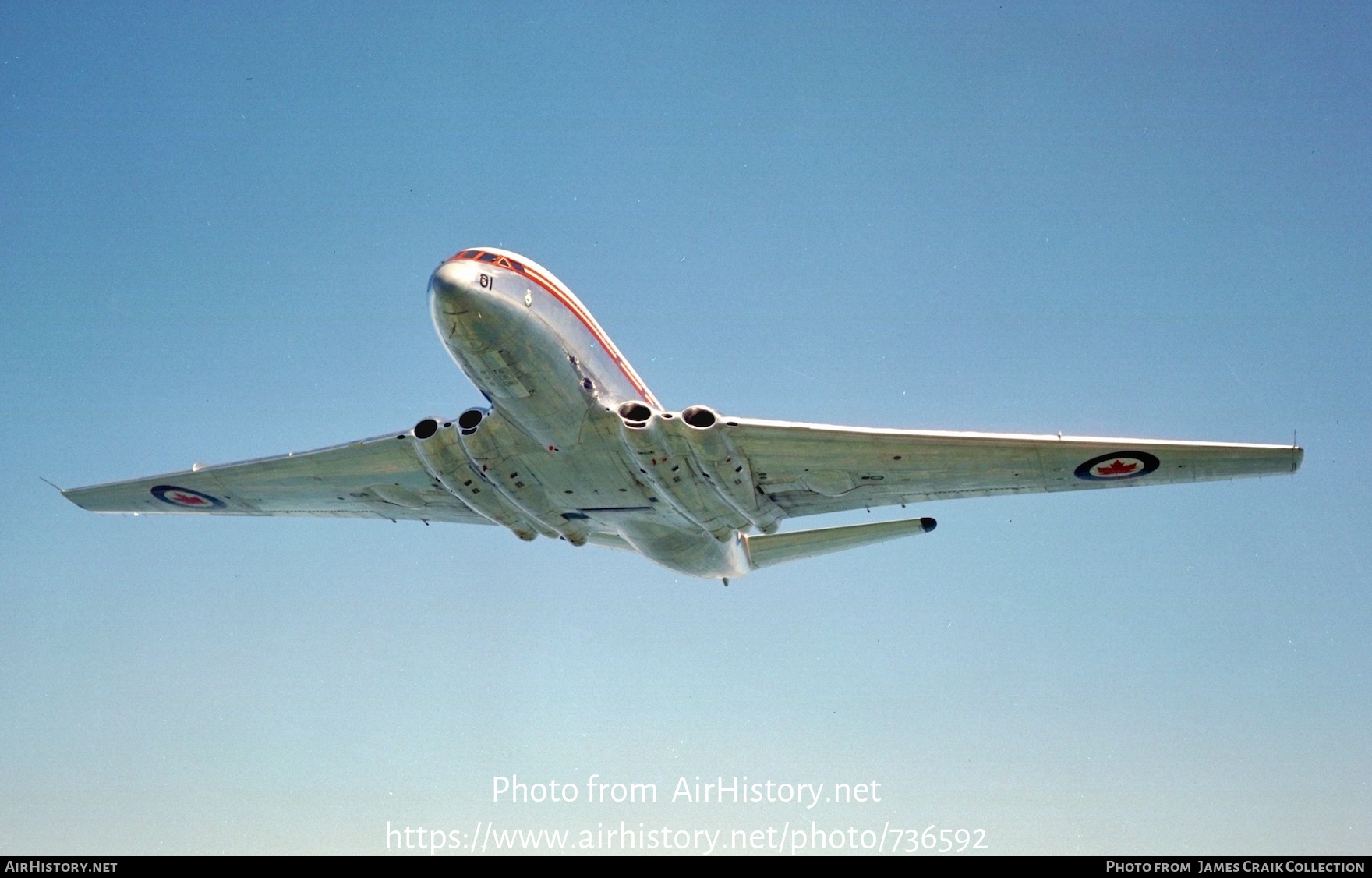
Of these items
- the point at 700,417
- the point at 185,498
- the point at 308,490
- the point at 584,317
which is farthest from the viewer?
the point at 185,498

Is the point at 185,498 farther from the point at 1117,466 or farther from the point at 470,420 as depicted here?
the point at 1117,466

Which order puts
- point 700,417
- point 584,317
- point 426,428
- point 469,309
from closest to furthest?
point 469,309 < point 700,417 < point 584,317 < point 426,428

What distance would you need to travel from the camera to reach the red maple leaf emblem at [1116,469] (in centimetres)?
2298

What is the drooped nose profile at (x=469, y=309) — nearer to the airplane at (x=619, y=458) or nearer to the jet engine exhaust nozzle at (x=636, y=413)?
the airplane at (x=619, y=458)

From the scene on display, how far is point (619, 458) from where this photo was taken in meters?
23.5

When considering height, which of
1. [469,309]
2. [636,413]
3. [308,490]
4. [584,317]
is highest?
[584,317]

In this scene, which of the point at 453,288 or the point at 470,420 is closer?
the point at 453,288

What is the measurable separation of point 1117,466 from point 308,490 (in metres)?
20.7

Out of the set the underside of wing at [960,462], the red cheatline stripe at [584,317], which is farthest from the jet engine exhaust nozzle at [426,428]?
the underside of wing at [960,462]

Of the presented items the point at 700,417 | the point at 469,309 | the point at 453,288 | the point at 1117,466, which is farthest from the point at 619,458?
the point at 1117,466

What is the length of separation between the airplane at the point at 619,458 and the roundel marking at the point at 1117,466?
4cm

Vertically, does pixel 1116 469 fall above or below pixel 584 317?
below
